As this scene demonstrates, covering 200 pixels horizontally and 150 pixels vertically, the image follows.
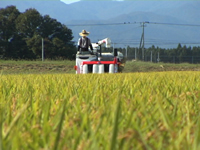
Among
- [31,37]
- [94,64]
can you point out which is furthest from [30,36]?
[94,64]

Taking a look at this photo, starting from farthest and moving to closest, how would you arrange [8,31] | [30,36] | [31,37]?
[31,37] < [30,36] < [8,31]

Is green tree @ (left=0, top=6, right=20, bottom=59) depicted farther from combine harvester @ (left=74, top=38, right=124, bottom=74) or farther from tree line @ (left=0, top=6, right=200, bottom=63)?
combine harvester @ (left=74, top=38, right=124, bottom=74)

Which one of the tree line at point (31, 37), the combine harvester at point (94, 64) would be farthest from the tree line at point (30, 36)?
the combine harvester at point (94, 64)

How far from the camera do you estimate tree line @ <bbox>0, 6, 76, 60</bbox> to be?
182ft

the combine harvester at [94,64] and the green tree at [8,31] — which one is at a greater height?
the green tree at [8,31]

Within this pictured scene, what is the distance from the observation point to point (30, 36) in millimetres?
60562

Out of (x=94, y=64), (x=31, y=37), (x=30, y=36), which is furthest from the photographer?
(x=31, y=37)

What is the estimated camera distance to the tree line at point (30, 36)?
5562cm

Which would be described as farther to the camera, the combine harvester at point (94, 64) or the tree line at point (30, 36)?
the tree line at point (30, 36)

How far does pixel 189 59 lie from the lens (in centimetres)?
10094

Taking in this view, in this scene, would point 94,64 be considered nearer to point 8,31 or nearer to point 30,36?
point 8,31

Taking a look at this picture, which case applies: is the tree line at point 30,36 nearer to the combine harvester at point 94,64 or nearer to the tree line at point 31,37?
the tree line at point 31,37

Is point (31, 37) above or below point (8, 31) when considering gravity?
below

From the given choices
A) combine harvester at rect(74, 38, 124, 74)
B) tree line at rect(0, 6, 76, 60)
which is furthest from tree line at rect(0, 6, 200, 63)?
combine harvester at rect(74, 38, 124, 74)
